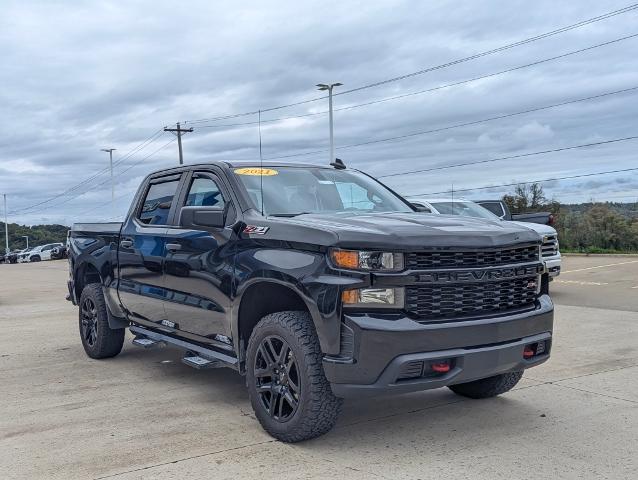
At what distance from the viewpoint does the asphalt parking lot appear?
411cm

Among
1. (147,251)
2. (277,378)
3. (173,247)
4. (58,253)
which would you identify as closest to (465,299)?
(277,378)

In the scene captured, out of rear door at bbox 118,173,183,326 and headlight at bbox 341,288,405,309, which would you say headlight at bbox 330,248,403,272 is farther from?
rear door at bbox 118,173,183,326

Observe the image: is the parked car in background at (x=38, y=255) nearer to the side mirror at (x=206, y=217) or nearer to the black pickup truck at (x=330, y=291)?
the black pickup truck at (x=330, y=291)

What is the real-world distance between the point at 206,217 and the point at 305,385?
1460 mm

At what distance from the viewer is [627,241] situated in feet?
91.5

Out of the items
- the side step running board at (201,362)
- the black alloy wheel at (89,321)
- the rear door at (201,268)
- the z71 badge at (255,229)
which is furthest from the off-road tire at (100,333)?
the z71 badge at (255,229)

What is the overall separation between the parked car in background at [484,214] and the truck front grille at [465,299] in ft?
22.5

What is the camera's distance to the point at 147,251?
6.18m

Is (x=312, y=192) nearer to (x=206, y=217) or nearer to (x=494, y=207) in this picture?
(x=206, y=217)

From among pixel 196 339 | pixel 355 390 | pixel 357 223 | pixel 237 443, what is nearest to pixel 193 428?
pixel 237 443

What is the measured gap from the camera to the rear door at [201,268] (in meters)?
5.12

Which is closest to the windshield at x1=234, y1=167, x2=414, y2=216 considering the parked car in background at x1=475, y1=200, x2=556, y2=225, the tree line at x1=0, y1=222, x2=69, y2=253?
the parked car in background at x1=475, y1=200, x2=556, y2=225

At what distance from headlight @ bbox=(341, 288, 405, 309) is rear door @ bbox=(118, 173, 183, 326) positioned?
7.59 feet

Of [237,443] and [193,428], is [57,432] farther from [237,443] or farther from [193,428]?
[237,443]
